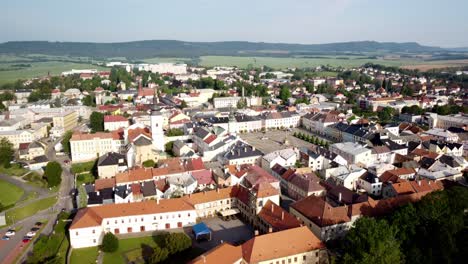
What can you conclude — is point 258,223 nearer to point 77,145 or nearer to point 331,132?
point 77,145

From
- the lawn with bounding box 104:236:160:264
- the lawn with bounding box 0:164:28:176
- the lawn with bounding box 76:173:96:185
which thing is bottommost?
the lawn with bounding box 0:164:28:176

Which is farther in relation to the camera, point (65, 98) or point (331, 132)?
point (65, 98)

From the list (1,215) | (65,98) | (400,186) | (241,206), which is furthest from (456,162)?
(65,98)

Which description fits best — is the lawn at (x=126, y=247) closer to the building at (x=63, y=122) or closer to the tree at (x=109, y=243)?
the tree at (x=109, y=243)

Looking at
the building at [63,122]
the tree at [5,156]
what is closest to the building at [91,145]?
the tree at [5,156]

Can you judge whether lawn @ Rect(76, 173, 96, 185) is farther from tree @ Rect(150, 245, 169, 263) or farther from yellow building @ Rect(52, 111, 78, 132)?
yellow building @ Rect(52, 111, 78, 132)

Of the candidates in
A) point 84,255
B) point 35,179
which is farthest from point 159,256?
point 35,179

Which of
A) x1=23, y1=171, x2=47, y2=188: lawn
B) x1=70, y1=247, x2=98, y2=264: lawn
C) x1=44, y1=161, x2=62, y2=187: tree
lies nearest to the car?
x1=70, y1=247, x2=98, y2=264: lawn
